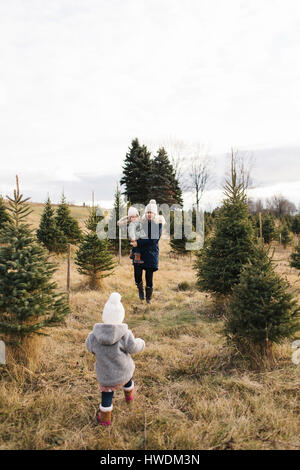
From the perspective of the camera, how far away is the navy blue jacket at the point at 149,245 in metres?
6.57

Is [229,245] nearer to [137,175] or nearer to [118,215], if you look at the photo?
[118,215]

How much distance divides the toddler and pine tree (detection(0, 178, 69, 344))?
3.77ft

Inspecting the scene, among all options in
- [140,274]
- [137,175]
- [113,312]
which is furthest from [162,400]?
[137,175]

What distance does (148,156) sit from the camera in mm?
37812

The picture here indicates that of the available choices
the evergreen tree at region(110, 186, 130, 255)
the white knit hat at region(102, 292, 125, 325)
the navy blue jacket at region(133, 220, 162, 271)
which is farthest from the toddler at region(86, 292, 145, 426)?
the evergreen tree at region(110, 186, 130, 255)

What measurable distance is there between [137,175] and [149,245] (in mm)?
31365

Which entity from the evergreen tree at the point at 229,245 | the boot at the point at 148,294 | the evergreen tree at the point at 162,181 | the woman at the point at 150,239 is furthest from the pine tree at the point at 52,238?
the evergreen tree at the point at 162,181

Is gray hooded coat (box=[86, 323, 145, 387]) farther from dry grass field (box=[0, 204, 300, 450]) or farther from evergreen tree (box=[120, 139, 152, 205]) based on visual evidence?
evergreen tree (box=[120, 139, 152, 205])

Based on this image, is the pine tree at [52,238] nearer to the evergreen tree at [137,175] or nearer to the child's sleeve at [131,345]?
the child's sleeve at [131,345]

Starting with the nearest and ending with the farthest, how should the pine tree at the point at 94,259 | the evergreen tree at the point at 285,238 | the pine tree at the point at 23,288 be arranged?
the pine tree at the point at 23,288 < the pine tree at the point at 94,259 < the evergreen tree at the point at 285,238

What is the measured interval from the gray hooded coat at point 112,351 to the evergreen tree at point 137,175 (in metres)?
33.5

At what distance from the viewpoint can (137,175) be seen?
3691 centimetres

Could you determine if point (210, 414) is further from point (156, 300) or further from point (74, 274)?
point (74, 274)

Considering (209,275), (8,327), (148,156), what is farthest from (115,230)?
(148,156)
